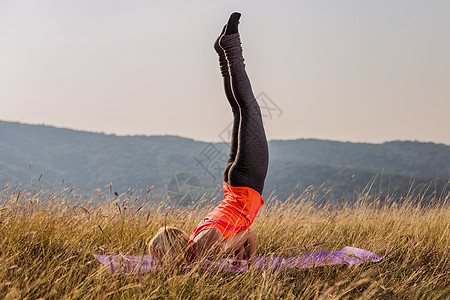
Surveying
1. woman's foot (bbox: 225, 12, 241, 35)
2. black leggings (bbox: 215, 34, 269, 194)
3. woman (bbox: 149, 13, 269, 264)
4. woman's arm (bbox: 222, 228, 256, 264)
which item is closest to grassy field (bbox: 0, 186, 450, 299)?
woman's arm (bbox: 222, 228, 256, 264)

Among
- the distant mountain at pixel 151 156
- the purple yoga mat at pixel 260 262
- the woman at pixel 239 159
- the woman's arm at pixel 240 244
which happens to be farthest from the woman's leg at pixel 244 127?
the distant mountain at pixel 151 156

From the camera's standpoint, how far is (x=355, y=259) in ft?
12.0

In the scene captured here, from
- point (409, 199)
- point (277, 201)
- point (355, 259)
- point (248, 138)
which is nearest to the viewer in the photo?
point (248, 138)

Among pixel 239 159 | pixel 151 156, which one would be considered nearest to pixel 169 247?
pixel 239 159

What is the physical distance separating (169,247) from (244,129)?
119 centimetres

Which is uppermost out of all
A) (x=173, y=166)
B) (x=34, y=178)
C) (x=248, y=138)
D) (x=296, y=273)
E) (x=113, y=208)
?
(x=248, y=138)

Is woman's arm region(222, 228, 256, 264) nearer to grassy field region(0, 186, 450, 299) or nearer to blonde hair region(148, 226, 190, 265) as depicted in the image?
grassy field region(0, 186, 450, 299)

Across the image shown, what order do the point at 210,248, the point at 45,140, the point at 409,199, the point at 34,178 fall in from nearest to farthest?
1. the point at 210,248
2. the point at 34,178
3. the point at 409,199
4. the point at 45,140

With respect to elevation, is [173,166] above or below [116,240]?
below

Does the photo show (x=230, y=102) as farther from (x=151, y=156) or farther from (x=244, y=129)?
(x=151, y=156)

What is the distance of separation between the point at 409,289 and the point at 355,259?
1.67 feet

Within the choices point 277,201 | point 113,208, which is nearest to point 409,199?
point 277,201

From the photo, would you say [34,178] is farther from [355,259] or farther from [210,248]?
[355,259]

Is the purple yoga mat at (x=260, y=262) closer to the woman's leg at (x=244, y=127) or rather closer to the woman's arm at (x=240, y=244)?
the woman's arm at (x=240, y=244)
